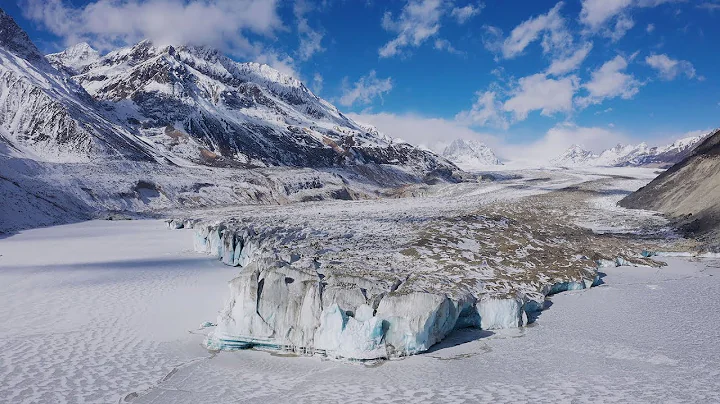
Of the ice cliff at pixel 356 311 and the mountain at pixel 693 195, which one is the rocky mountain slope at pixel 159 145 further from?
the mountain at pixel 693 195

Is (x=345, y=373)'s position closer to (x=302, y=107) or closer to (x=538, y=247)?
(x=538, y=247)

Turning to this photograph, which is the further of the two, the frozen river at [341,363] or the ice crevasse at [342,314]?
the ice crevasse at [342,314]

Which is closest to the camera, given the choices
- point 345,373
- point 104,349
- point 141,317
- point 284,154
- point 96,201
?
point 345,373

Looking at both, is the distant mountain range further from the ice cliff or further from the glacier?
the ice cliff

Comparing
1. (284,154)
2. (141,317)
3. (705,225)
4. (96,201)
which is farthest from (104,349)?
(284,154)

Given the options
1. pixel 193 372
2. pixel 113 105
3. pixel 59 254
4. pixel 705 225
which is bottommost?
pixel 193 372

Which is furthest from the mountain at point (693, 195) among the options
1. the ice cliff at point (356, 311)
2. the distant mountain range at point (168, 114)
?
the distant mountain range at point (168, 114)
